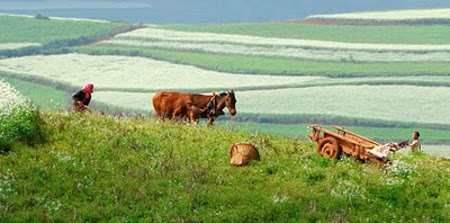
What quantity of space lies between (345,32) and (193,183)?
109 m

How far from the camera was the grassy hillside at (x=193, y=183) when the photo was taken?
24.3 m

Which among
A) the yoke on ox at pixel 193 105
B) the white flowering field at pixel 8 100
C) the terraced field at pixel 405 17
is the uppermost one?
the white flowering field at pixel 8 100

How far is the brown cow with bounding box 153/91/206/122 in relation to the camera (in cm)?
3400

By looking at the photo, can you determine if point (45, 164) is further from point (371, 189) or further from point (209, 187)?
point (371, 189)

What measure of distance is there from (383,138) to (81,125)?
45.4 meters

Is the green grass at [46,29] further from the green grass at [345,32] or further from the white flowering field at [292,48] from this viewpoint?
the green grass at [345,32]

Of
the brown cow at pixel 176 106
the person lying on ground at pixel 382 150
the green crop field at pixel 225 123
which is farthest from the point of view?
the brown cow at pixel 176 106

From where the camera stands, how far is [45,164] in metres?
27.0

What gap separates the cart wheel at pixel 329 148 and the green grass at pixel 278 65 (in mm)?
74744

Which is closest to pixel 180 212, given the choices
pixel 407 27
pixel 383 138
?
pixel 383 138

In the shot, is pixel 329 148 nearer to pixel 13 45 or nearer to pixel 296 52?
pixel 296 52

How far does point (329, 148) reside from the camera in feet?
94.3

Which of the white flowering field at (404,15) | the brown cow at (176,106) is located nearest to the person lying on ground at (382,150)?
the brown cow at (176,106)

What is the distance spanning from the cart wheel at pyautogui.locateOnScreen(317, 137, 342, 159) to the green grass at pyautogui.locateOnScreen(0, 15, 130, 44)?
104m
